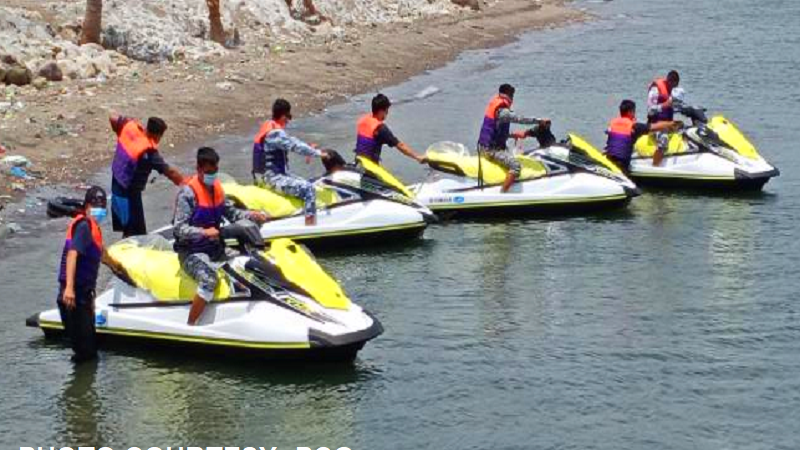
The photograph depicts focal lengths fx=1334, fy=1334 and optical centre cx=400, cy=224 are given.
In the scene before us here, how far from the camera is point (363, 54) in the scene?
5203 cm

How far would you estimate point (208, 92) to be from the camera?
129 feet

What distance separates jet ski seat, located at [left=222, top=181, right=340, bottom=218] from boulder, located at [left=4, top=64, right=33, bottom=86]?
50.2 ft

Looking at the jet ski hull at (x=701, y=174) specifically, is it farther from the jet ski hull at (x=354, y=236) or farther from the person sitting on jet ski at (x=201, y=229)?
the person sitting on jet ski at (x=201, y=229)

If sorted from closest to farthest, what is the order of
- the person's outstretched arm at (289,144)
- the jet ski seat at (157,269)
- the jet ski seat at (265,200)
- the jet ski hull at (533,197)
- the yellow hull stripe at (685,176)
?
1. the jet ski seat at (157,269)
2. the person's outstretched arm at (289,144)
3. the jet ski seat at (265,200)
4. the jet ski hull at (533,197)
5. the yellow hull stripe at (685,176)

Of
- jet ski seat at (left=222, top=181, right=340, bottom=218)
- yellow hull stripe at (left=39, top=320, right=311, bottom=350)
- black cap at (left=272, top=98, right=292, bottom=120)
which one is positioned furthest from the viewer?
jet ski seat at (left=222, top=181, right=340, bottom=218)

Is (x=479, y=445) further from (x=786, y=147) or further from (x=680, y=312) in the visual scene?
(x=786, y=147)

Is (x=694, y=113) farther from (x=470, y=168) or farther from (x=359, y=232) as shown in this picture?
(x=359, y=232)

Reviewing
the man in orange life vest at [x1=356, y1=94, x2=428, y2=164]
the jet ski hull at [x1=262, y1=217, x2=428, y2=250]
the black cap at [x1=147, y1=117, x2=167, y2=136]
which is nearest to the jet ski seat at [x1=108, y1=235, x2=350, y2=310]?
the black cap at [x1=147, y1=117, x2=167, y2=136]

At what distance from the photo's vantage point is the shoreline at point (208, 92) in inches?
1184

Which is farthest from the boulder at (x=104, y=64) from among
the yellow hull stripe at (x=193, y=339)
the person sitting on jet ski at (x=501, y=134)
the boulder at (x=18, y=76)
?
the yellow hull stripe at (x=193, y=339)

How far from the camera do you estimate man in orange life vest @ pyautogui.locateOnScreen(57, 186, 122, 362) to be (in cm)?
1569

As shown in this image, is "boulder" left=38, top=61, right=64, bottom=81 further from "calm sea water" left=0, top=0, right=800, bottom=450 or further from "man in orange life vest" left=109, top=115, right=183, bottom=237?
"man in orange life vest" left=109, top=115, right=183, bottom=237

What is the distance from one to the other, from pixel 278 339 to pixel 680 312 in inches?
250

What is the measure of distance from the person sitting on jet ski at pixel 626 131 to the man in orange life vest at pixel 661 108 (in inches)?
10.0
